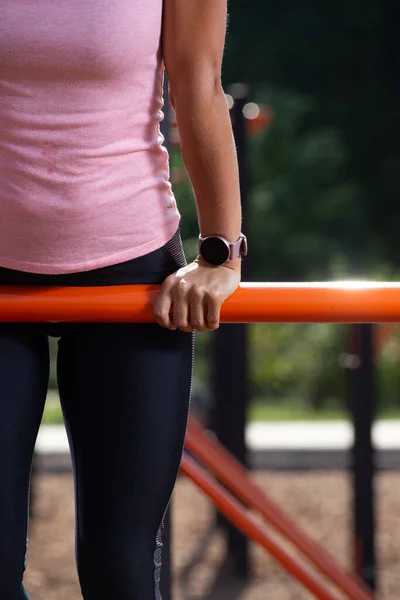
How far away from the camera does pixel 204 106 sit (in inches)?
50.3

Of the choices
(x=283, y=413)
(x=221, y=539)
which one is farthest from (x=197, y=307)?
(x=283, y=413)

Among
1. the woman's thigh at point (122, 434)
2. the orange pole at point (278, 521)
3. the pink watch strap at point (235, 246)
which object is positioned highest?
the pink watch strap at point (235, 246)

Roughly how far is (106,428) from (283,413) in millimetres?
6417

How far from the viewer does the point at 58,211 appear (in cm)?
124

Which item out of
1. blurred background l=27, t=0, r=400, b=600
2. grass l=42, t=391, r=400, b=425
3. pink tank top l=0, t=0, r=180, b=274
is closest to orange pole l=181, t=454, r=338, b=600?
blurred background l=27, t=0, r=400, b=600

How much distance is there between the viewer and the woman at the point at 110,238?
1204 mm

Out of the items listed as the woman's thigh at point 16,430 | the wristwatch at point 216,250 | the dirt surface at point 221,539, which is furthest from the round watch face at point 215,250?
the dirt surface at point 221,539

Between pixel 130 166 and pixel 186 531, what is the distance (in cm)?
304

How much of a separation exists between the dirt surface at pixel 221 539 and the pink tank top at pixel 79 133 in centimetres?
235

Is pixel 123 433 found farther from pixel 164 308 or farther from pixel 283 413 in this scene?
pixel 283 413

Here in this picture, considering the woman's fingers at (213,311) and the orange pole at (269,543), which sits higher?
the woman's fingers at (213,311)

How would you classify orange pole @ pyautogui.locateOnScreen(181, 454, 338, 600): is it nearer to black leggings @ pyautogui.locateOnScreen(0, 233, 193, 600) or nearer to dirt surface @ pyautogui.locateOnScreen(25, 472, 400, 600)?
black leggings @ pyautogui.locateOnScreen(0, 233, 193, 600)

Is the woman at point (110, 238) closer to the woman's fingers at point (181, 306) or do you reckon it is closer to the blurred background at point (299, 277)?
the woman's fingers at point (181, 306)

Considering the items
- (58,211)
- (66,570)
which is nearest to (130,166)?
(58,211)
